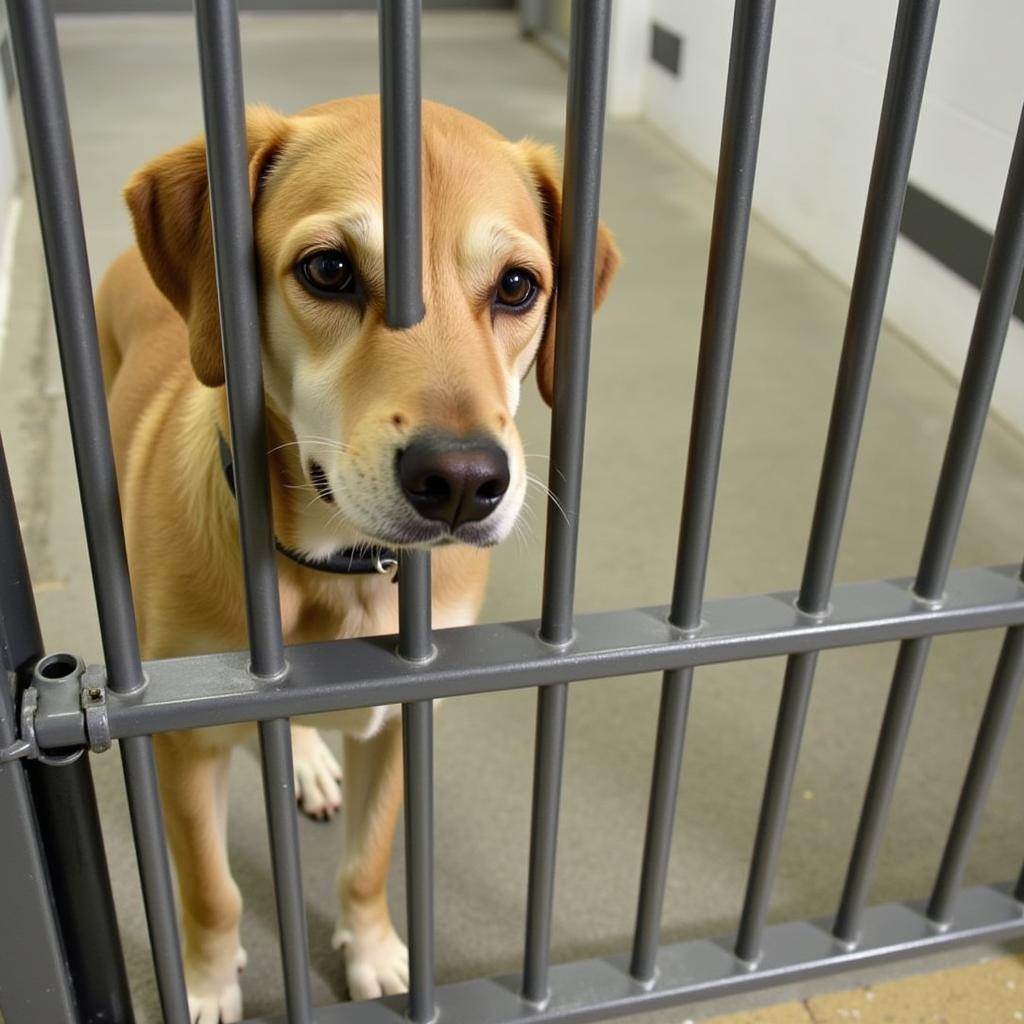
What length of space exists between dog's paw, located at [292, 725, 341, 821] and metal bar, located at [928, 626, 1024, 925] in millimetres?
851

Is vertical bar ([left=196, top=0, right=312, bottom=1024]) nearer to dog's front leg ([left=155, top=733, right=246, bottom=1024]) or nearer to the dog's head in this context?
the dog's head

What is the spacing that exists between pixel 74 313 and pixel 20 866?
0.49 meters

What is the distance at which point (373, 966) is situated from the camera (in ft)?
4.75

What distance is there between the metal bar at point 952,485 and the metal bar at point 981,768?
0.12 metres

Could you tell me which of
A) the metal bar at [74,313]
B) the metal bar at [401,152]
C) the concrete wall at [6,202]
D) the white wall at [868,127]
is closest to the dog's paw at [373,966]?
the metal bar at [74,313]

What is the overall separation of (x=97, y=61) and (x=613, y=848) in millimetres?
5374

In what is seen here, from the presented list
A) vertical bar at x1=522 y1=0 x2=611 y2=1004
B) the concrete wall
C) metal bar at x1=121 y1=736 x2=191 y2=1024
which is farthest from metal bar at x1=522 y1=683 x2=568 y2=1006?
the concrete wall

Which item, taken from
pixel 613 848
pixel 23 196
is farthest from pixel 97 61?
pixel 613 848

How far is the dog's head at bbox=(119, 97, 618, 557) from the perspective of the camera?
90 cm

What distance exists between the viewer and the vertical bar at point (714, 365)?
888 mm

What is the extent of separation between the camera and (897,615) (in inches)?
45.8

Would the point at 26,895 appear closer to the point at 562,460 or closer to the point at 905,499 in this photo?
the point at 562,460

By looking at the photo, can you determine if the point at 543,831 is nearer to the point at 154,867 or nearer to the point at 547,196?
the point at 154,867

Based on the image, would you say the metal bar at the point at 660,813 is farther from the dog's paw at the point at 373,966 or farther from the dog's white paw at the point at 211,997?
the dog's white paw at the point at 211,997
